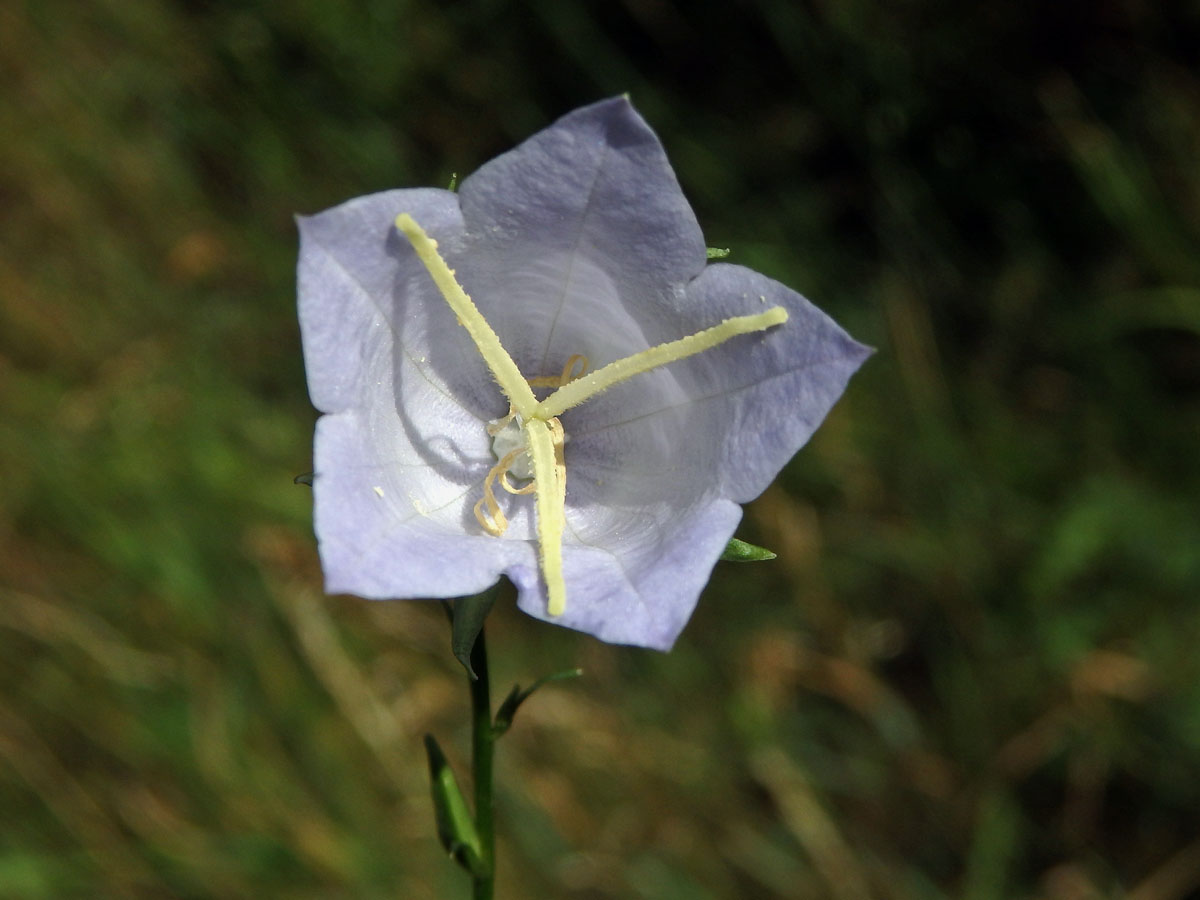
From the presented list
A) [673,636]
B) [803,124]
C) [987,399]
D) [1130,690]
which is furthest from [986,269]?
[673,636]

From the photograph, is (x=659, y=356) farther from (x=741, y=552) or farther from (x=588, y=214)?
(x=741, y=552)

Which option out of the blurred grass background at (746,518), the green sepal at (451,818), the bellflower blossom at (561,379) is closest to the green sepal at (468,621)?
the bellflower blossom at (561,379)

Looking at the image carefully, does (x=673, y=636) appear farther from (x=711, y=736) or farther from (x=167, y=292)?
(x=167, y=292)

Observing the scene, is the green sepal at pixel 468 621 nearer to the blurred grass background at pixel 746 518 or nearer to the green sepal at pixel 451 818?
the green sepal at pixel 451 818

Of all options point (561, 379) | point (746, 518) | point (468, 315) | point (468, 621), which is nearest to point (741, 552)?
point (468, 621)

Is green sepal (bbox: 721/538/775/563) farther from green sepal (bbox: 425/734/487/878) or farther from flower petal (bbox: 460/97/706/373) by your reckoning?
green sepal (bbox: 425/734/487/878)
